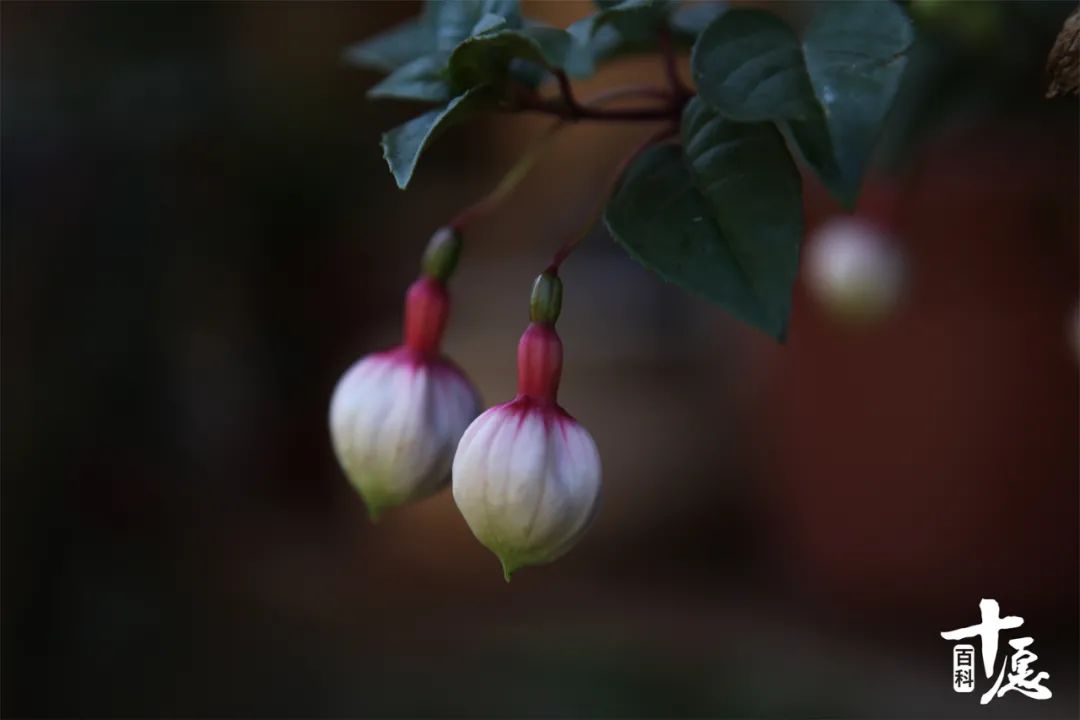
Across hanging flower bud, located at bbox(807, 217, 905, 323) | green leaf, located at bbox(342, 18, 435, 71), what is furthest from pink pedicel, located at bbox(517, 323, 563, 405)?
hanging flower bud, located at bbox(807, 217, 905, 323)

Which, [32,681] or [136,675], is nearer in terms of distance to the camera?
[32,681]

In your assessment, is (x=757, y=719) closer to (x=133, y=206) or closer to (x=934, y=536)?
(x=934, y=536)

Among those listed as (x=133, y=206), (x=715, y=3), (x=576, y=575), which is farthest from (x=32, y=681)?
(x=715, y=3)

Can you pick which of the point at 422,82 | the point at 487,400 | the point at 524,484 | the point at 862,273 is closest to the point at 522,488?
the point at 524,484

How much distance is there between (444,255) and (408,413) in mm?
96

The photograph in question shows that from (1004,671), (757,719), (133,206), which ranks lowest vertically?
(757,719)

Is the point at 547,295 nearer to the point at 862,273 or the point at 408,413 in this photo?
the point at 408,413

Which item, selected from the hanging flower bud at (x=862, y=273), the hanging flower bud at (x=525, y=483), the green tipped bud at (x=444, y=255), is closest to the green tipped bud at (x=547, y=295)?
the hanging flower bud at (x=525, y=483)

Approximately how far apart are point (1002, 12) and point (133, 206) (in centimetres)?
154

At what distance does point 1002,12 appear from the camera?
643 millimetres

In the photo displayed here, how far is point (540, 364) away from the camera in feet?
1.66

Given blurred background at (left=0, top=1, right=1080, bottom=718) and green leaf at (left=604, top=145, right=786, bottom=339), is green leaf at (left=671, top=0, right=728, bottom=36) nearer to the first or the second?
green leaf at (left=604, top=145, right=786, bottom=339)

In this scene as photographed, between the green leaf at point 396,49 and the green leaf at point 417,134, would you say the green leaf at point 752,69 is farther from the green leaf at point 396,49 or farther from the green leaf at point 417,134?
the green leaf at point 396,49

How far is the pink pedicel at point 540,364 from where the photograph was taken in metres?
0.50
